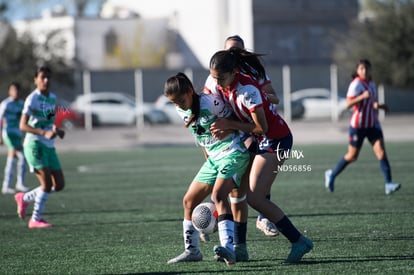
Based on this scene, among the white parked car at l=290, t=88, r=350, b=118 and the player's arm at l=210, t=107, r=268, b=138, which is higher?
the player's arm at l=210, t=107, r=268, b=138

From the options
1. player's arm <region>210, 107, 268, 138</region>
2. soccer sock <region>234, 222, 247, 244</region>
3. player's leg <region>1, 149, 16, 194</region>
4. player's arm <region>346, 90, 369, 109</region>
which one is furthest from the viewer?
player's leg <region>1, 149, 16, 194</region>

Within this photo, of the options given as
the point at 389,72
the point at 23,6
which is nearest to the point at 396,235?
the point at 389,72

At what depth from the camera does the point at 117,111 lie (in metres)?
36.7

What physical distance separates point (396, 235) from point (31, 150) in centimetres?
464

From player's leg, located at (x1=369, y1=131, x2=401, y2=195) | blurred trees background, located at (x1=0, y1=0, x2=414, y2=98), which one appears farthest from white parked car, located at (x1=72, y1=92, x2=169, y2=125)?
player's leg, located at (x1=369, y1=131, x2=401, y2=195)

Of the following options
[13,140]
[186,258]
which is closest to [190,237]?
[186,258]

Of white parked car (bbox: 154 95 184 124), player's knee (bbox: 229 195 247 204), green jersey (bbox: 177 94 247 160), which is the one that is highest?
green jersey (bbox: 177 94 247 160)

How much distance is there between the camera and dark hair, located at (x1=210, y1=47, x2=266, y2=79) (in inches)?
279

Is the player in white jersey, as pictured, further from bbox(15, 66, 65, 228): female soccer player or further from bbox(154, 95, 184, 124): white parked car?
bbox(154, 95, 184, 124): white parked car

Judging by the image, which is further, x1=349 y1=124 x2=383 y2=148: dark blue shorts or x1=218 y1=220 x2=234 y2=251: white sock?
x1=349 y1=124 x2=383 y2=148: dark blue shorts

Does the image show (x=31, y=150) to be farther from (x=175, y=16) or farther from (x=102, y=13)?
(x=102, y=13)

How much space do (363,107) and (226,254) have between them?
6.48m

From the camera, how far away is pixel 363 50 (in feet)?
119

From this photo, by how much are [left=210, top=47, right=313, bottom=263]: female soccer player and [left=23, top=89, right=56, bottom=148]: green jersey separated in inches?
156
